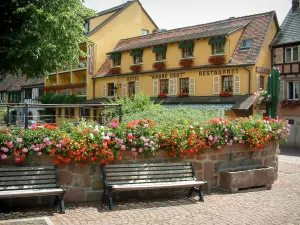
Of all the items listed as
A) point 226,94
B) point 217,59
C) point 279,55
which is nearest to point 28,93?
point 217,59

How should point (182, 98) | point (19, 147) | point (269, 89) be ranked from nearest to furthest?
point (19, 147) → point (269, 89) → point (182, 98)

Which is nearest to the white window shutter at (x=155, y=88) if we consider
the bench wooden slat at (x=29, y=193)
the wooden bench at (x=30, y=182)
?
the wooden bench at (x=30, y=182)

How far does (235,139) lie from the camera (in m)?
8.90

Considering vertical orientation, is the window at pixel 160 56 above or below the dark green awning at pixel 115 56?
below

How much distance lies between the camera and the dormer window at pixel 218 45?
26744mm

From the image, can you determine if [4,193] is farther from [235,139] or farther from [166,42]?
[166,42]

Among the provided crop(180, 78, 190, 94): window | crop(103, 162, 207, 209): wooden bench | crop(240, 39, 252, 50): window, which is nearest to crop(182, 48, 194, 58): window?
crop(180, 78, 190, 94): window

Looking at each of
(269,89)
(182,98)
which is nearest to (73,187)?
(269,89)

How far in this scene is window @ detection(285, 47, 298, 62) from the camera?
26.4 metres

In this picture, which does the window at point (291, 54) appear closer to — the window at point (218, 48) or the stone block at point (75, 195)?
the window at point (218, 48)

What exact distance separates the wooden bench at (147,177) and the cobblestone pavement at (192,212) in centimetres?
37

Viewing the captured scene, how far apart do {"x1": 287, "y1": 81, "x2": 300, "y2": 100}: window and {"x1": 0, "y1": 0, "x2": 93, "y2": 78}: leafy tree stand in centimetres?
1630

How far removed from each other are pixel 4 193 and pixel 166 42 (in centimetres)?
2478

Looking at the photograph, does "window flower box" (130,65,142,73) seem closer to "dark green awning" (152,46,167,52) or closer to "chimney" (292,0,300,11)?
"dark green awning" (152,46,167,52)
